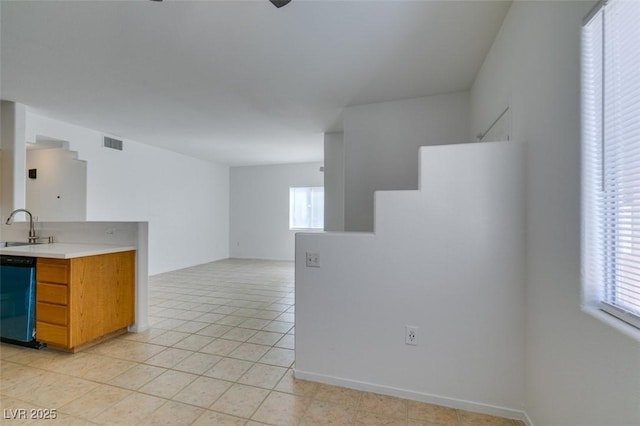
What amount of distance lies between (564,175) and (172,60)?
3.02 m

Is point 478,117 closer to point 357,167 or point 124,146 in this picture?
point 357,167

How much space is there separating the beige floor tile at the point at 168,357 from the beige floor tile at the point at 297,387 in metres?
1.00

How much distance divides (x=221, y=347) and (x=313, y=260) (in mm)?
1398

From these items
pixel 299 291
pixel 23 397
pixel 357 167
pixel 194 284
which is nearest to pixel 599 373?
pixel 299 291

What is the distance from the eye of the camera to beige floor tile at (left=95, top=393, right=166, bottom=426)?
1723mm

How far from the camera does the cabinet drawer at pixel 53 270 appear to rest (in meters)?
2.51

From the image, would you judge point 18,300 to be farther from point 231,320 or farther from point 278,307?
point 278,307

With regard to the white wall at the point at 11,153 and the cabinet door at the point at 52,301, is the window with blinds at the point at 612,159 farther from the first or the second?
the white wall at the point at 11,153

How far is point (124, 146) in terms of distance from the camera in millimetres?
5254

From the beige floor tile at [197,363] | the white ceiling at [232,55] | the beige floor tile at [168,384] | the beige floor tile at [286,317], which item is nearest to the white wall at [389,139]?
the white ceiling at [232,55]

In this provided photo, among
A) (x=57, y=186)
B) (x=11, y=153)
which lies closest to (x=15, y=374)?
(x=11, y=153)

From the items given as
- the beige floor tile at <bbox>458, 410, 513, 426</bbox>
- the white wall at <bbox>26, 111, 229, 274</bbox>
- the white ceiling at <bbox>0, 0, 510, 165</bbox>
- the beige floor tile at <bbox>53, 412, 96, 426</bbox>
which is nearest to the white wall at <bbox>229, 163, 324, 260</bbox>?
the white wall at <bbox>26, 111, 229, 274</bbox>

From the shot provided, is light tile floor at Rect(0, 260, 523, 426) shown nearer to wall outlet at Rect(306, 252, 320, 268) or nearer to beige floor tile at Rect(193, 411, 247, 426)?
beige floor tile at Rect(193, 411, 247, 426)

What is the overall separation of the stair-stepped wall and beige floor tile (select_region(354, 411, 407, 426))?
0.24 meters
